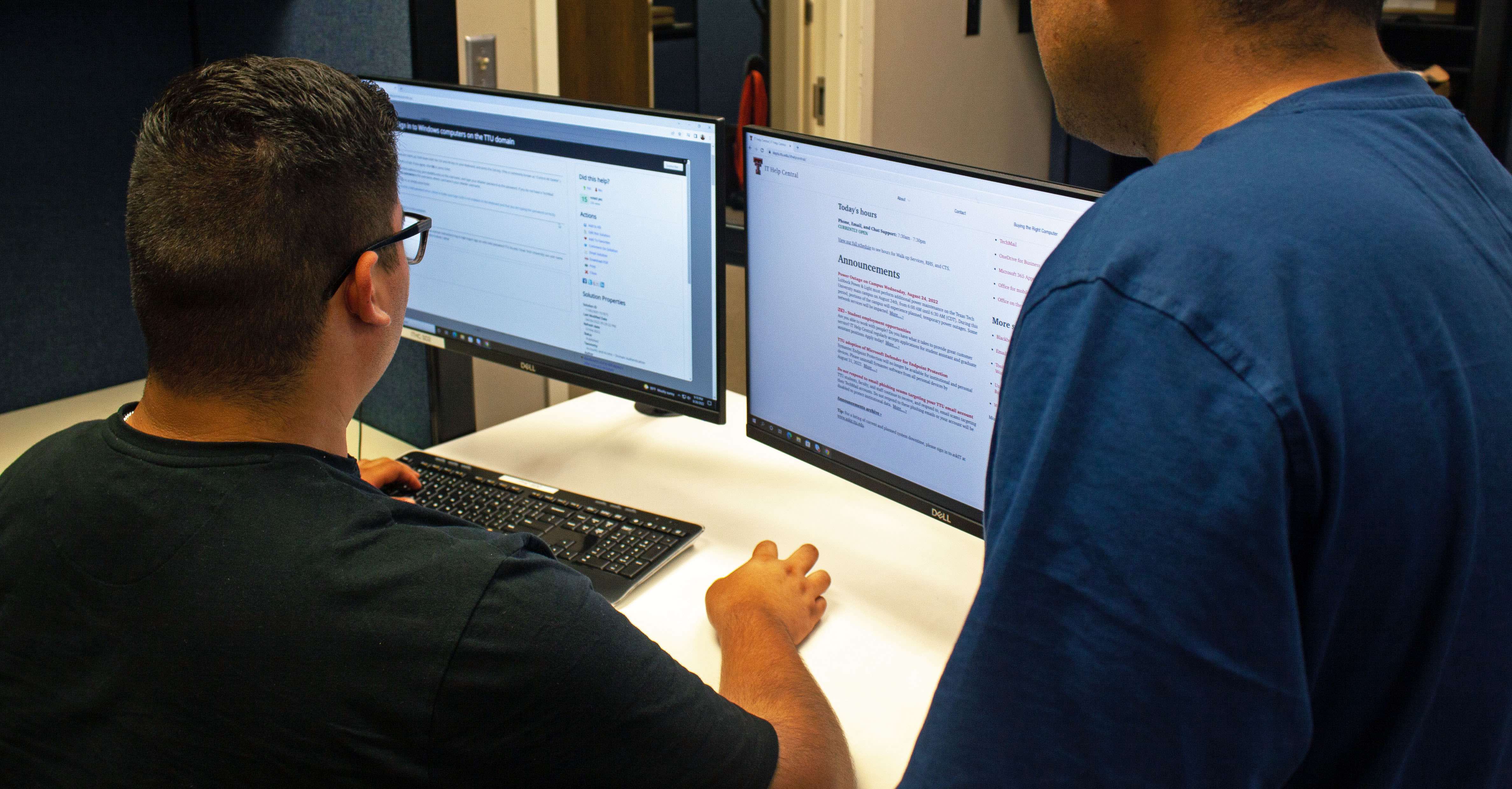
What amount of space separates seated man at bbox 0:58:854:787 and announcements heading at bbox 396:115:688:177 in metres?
0.35

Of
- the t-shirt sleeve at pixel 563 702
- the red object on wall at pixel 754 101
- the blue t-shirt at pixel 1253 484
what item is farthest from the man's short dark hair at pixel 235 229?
the red object on wall at pixel 754 101

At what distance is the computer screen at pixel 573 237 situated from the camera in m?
1.04

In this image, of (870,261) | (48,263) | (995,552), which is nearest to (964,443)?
(870,261)

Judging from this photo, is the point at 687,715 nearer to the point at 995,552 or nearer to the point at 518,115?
the point at 995,552

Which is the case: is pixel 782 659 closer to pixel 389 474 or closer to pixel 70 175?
pixel 389 474

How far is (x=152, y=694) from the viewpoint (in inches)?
23.2

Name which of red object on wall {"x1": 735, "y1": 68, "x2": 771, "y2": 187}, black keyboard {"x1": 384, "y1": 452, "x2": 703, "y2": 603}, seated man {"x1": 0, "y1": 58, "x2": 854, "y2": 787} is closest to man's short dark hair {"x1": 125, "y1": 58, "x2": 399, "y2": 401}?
seated man {"x1": 0, "y1": 58, "x2": 854, "y2": 787}

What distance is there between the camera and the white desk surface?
2.85 feet

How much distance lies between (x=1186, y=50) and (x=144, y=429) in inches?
24.0

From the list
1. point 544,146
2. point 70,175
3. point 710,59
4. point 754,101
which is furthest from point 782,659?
point 710,59

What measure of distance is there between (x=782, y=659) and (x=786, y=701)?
57 millimetres

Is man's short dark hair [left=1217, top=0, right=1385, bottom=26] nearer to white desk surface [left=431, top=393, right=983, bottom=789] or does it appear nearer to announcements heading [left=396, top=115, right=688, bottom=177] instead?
white desk surface [left=431, top=393, right=983, bottom=789]

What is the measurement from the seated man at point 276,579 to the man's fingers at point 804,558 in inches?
10.0

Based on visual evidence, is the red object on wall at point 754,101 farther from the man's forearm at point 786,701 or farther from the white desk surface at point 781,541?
the man's forearm at point 786,701
